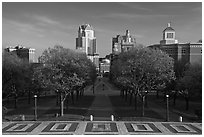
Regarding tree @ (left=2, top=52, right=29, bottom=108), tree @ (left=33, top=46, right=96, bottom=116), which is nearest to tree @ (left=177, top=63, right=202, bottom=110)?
tree @ (left=33, top=46, right=96, bottom=116)

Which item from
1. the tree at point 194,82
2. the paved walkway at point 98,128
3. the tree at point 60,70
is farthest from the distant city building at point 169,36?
the paved walkway at point 98,128

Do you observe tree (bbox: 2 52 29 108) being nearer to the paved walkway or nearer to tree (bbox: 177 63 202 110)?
the paved walkway

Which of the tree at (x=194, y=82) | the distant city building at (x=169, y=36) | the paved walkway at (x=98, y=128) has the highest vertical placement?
the distant city building at (x=169, y=36)

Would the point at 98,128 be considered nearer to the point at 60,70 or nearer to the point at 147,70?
the point at 60,70

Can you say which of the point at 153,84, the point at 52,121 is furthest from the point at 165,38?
the point at 52,121

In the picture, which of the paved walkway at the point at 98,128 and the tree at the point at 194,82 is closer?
the paved walkway at the point at 98,128

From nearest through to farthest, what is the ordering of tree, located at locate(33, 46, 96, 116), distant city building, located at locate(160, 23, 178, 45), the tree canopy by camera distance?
tree, located at locate(33, 46, 96, 116), the tree canopy, distant city building, located at locate(160, 23, 178, 45)

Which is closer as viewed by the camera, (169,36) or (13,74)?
(13,74)

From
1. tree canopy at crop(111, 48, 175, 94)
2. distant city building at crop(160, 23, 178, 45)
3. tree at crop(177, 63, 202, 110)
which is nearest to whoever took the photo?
tree canopy at crop(111, 48, 175, 94)

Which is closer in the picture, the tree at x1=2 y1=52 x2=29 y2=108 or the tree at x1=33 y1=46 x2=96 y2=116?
the tree at x1=33 y1=46 x2=96 y2=116

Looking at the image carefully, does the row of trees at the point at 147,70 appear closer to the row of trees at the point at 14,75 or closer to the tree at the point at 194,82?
the tree at the point at 194,82

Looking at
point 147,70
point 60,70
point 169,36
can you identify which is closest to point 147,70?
point 147,70

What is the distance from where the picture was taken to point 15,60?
35.8m

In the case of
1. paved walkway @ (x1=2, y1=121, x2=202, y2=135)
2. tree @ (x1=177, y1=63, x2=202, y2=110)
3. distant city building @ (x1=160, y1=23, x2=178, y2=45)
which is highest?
distant city building @ (x1=160, y1=23, x2=178, y2=45)
